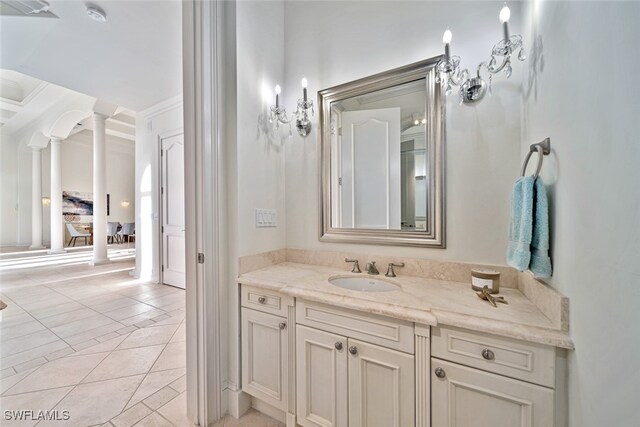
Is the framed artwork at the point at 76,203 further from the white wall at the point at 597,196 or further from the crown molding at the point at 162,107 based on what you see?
the white wall at the point at 597,196

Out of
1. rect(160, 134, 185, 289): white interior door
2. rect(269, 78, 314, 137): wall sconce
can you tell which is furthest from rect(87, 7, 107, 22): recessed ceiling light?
rect(269, 78, 314, 137): wall sconce

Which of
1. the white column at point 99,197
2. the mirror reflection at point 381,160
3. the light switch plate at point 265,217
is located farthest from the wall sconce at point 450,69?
the white column at point 99,197

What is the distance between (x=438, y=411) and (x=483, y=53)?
5.58 ft

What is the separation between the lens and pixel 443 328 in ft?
2.97

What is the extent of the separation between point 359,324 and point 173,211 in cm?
367

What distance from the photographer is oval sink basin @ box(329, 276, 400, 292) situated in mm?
1396

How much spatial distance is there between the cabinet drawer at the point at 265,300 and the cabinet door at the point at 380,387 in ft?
1.33

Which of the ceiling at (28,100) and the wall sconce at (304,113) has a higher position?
the ceiling at (28,100)

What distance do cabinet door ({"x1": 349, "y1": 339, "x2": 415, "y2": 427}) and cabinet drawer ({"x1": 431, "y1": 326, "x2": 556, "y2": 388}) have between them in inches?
5.8

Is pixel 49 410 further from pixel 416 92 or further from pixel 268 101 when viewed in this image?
pixel 416 92

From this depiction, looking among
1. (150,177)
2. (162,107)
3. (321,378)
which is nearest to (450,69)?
(321,378)

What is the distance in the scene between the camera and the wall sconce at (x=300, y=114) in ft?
5.50

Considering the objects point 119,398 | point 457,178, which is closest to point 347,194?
point 457,178

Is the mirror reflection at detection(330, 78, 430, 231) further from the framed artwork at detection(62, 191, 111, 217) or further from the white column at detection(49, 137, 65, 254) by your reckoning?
the framed artwork at detection(62, 191, 111, 217)
